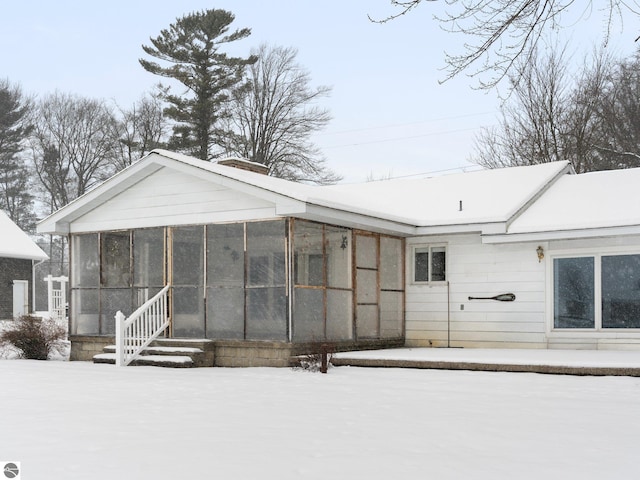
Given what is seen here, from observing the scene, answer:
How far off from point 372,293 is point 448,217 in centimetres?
212

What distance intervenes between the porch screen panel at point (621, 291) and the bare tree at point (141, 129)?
23908mm

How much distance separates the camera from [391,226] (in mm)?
13914

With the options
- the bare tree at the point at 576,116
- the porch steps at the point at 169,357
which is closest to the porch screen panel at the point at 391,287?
the porch steps at the point at 169,357

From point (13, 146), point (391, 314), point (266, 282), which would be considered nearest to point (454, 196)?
point (391, 314)

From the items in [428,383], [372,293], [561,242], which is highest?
[561,242]

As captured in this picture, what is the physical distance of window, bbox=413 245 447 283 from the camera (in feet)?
48.6

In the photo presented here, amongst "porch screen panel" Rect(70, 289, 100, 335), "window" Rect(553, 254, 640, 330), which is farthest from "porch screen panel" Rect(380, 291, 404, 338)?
"porch screen panel" Rect(70, 289, 100, 335)

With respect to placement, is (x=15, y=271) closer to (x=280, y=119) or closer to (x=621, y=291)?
(x=280, y=119)

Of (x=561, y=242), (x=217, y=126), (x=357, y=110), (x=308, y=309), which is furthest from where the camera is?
(x=217, y=126)

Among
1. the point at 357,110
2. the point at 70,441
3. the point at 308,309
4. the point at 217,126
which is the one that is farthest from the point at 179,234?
the point at 217,126

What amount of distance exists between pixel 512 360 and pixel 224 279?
5042 millimetres

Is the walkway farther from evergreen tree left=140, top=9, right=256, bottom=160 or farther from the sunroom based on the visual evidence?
evergreen tree left=140, top=9, right=256, bottom=160

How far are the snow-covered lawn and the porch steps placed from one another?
79.0 inches

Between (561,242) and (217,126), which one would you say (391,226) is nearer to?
(561,242)
